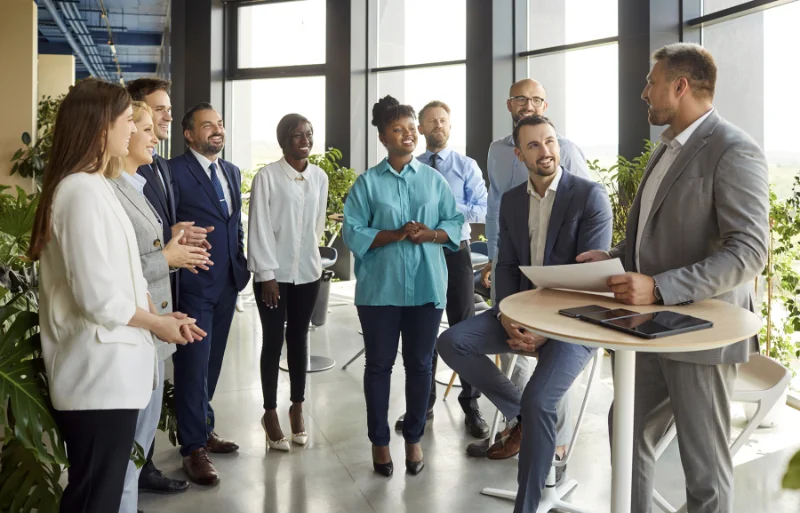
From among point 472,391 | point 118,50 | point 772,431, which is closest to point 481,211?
point 472,391

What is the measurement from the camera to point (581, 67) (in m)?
6.61

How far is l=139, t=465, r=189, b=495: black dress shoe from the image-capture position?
2975 mm

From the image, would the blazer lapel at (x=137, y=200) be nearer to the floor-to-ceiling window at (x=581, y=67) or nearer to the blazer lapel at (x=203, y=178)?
the blazer lapel at (x=203, y=178)

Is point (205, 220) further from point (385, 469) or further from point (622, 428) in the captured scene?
point (622, 428)

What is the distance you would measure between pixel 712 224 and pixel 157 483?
2.42 meters

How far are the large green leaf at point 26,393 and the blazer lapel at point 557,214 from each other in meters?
1.87

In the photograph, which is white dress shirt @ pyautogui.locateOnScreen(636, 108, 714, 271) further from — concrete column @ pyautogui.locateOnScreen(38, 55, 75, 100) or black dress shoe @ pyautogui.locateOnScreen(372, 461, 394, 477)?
concrete column @ pyautogui.locateOnScreen(38, 55, 75, 100)

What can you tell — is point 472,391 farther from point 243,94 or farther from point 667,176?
point 243,94

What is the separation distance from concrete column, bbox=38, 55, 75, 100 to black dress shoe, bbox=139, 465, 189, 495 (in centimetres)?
911

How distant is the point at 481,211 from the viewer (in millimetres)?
4199

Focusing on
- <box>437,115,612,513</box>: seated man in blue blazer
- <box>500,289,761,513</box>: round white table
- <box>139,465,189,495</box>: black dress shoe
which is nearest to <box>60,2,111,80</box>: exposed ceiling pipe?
<box>139,465,189,495</box>: black dress shoe

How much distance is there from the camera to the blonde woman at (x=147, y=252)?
226 centimetres

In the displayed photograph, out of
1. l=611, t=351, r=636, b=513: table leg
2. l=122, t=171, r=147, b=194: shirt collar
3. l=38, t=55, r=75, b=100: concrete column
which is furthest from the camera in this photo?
l=38, t=55, r=75, b=100: concrete column

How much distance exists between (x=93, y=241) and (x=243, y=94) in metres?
7.98
